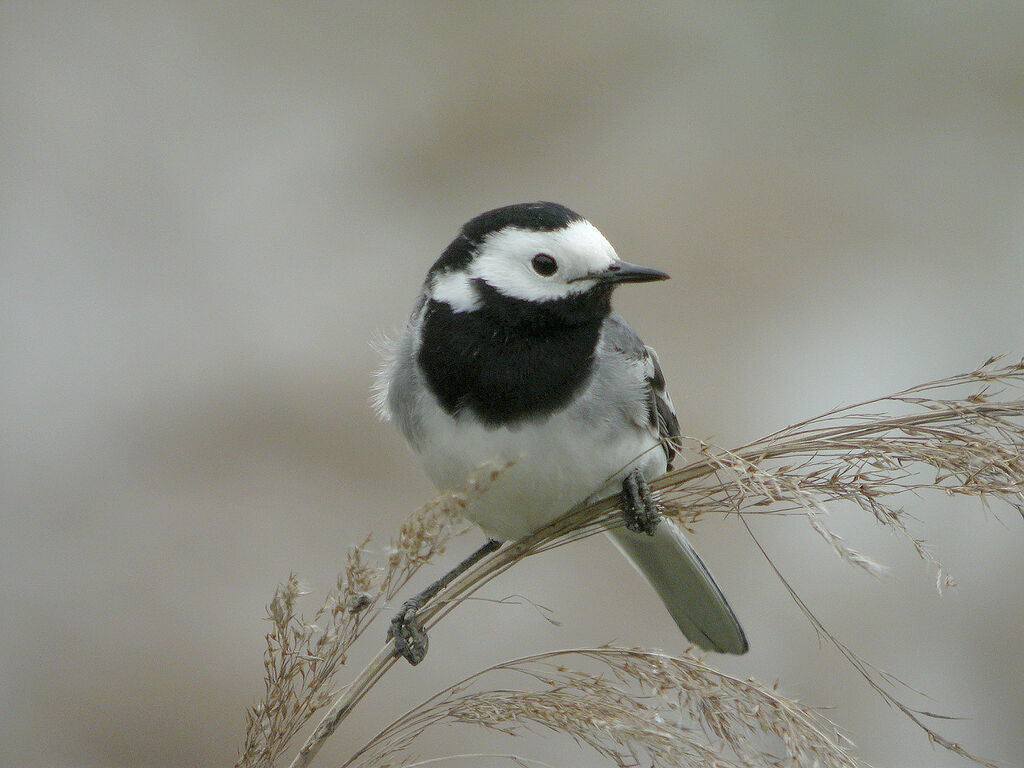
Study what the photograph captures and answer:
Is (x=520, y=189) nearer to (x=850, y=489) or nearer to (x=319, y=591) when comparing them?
(x=319, y=591)

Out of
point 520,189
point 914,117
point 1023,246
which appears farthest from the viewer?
point 914,117

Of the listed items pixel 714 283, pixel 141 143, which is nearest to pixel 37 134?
pixel 141 143

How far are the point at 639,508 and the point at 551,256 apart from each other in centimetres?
80

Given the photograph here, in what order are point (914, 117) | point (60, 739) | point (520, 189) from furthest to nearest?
point (914, 117) → point (520, 189) → point (60, 739)

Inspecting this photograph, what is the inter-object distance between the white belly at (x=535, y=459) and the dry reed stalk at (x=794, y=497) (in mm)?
894

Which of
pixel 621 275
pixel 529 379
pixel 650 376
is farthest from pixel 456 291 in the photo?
pixel 650 376

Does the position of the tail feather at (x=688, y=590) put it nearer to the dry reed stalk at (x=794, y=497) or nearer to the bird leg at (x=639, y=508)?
the bird leg at (x=639, y=508)

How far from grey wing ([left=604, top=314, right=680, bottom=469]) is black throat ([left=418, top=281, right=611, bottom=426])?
179mm

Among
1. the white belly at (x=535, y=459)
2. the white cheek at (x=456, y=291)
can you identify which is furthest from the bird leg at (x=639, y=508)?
the white cheek at (x=456, y=291)

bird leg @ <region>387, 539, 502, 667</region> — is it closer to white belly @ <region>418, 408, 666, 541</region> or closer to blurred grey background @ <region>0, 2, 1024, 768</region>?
white belly @ <region>418, 408, 666, 541</region>

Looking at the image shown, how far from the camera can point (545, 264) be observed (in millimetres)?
3059

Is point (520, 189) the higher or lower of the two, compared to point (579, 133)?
lower

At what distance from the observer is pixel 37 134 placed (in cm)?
782

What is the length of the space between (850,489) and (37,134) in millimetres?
7476
